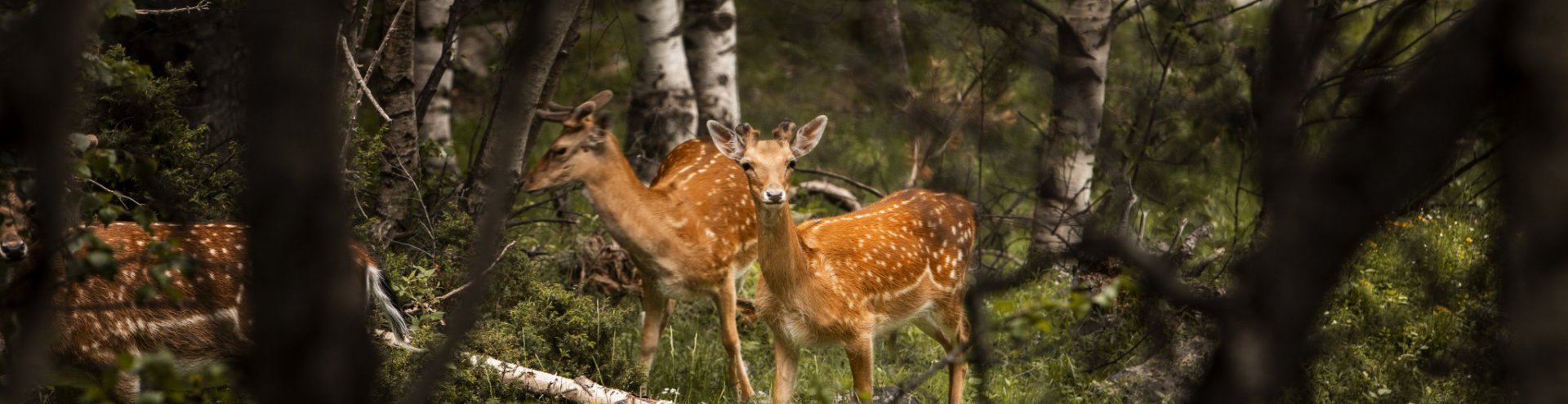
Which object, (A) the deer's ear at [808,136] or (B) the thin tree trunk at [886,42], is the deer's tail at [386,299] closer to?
(A) the deer's ear at [808,136]

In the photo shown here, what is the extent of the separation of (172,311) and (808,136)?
2758 mm

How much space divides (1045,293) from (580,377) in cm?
340

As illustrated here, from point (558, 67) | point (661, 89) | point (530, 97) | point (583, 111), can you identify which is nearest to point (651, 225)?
point (583, 111)

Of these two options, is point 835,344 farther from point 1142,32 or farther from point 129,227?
point 1142,32

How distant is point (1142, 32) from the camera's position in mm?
9086

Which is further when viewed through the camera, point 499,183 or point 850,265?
point 850,265

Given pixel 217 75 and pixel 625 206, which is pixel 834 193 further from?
pixel 217 75

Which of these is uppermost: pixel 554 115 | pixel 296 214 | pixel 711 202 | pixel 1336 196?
pixel 1336 196

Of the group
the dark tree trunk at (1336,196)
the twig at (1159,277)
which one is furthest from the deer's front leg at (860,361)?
the dark tree trunk at (1336,196)

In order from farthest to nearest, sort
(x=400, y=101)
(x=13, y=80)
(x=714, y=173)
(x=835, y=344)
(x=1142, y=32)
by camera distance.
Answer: (x=1142, y=32) → (x=714, y=173) → (x=400, y=101) → (x=835, y=344) → (x=13, y=80)

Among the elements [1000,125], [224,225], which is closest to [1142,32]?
[1000,125]

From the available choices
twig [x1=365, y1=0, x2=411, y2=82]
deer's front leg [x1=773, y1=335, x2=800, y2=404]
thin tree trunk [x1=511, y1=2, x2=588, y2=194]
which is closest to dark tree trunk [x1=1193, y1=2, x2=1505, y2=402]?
deer's front leg [x1=773, y1=335, x2=800, y2=404]

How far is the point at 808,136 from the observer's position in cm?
643

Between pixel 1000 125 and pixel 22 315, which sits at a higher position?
pixel 1000 125
